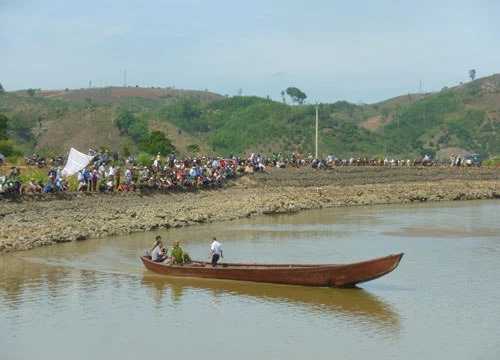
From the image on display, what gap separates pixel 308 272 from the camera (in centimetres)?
2328

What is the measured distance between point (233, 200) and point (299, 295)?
2242cm

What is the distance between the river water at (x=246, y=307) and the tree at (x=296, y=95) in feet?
392

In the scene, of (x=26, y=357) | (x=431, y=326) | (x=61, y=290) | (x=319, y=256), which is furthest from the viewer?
(x=319, y=256)

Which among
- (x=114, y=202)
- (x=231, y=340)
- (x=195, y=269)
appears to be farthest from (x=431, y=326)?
(x=114, y=202)

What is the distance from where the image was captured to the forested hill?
89.2 meters

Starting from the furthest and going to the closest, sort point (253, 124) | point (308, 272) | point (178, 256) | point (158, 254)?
point (253, 124) → point (158, 254) → point (178, 256) → point (308, 272)

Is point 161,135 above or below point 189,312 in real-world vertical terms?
above

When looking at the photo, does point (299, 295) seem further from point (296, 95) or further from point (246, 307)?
point (296, 95)

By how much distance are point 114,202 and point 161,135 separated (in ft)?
101

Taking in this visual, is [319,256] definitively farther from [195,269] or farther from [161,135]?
[161,135]

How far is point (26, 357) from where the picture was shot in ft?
57.0

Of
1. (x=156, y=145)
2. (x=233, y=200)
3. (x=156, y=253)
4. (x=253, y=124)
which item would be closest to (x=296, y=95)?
(x=253, y=124)

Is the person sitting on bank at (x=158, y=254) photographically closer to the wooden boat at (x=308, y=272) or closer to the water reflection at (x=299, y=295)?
the water reflection at (x=299, y=295)

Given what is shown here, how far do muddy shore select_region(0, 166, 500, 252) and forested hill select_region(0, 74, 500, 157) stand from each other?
65.8 ft
